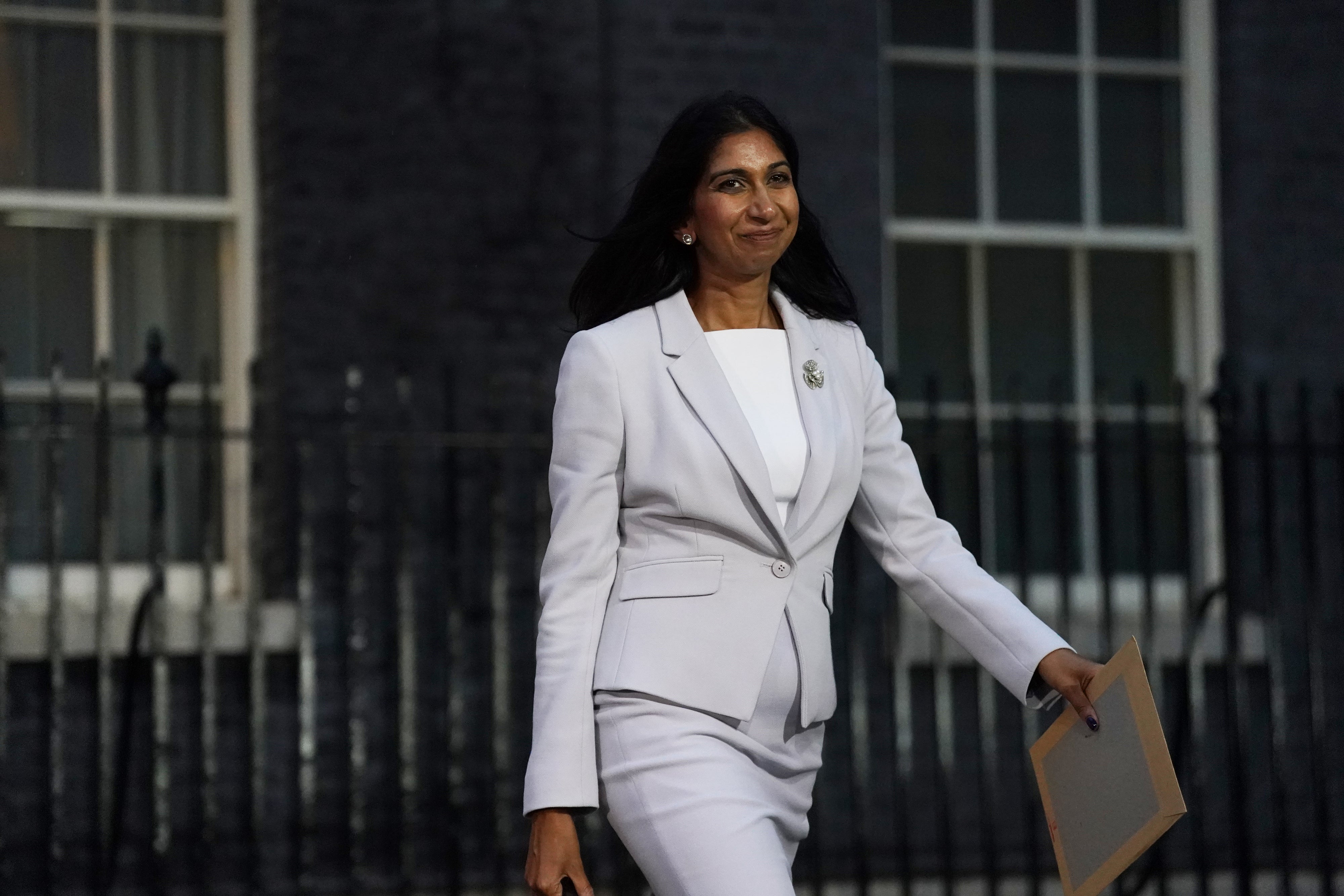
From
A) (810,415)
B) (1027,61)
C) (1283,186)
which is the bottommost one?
(810,415)

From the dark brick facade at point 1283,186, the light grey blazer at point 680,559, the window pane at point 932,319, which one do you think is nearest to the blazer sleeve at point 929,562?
the light grey blazer at point 680,559

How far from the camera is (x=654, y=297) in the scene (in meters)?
3.43

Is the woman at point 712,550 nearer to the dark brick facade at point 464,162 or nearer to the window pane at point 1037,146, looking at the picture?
the dark brick facade at point 464,162

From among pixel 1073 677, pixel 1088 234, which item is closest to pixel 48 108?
pixel 1088 234

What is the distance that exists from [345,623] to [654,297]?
11.2ft

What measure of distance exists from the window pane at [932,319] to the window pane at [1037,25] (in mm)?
895

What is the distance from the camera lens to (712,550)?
3184 millimetres

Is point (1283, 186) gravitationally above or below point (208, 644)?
above

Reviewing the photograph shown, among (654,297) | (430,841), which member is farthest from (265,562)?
(654,297)

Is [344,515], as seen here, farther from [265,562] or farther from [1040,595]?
[1040,595]

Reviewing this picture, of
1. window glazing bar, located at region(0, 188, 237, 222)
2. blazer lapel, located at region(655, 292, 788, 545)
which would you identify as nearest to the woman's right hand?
blazer lapel, located at region(655, 292, 788, 545)

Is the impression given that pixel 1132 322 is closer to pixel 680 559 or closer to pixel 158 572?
pixel 158 572

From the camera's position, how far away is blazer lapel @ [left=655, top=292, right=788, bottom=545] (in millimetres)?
3162

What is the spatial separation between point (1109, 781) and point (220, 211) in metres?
5.10
